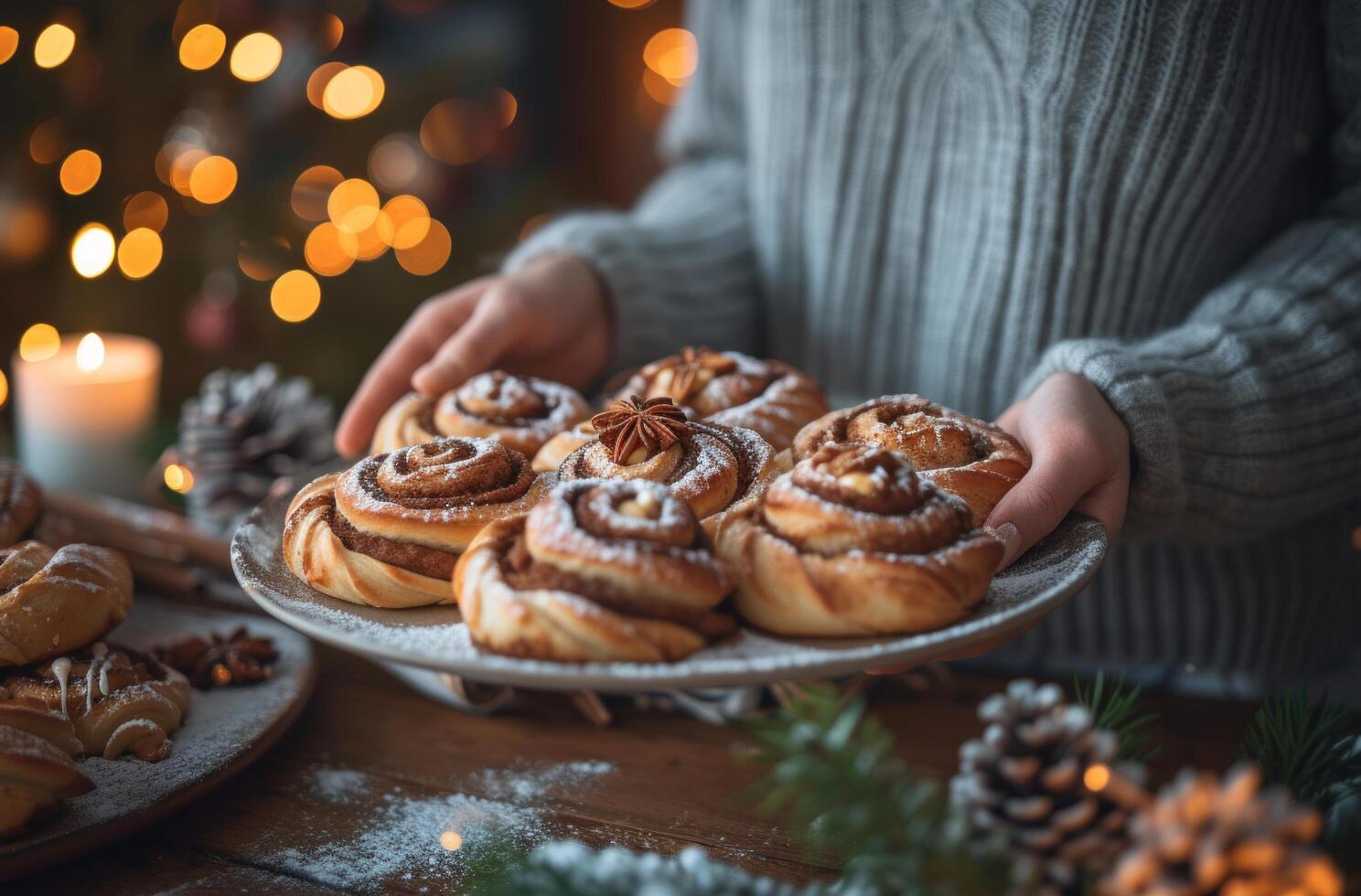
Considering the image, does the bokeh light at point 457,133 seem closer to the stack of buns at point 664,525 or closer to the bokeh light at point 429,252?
the bokeh light at point 429,252

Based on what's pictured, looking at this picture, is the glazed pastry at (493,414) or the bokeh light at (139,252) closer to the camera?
the glazed pastry at (493,414)

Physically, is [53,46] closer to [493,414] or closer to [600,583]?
[493,414]

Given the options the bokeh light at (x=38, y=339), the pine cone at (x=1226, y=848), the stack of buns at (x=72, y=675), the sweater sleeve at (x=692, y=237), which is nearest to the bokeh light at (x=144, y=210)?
the bokeh light at (x=38, y=339)

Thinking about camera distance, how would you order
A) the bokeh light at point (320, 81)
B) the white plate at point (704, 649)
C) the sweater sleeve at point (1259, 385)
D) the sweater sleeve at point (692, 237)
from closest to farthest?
the white plate at point (704, 649) → the sweater sleeve at point (1259, 385) → the sweater sleeve at point (692, 237) → the bokeh light at point (320, 81)

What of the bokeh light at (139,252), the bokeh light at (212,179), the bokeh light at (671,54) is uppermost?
the bokeh light at (671,54)

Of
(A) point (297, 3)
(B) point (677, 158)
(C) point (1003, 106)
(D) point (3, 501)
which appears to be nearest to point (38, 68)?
(A) point (297, 3)

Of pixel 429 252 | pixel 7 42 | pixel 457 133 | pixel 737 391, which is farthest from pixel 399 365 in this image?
pixel 457 133
